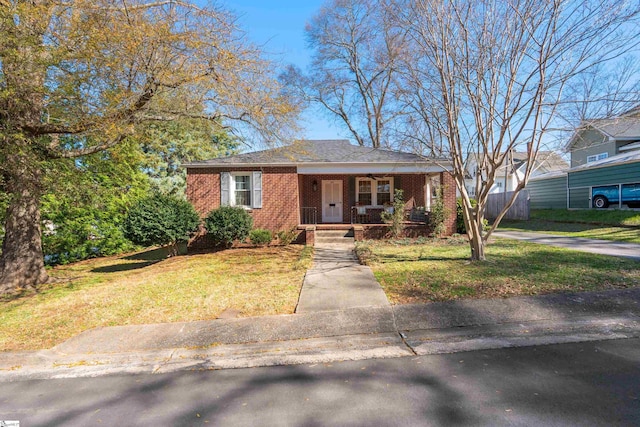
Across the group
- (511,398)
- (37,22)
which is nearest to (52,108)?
(37,22)

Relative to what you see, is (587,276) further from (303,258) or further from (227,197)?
(227,197)

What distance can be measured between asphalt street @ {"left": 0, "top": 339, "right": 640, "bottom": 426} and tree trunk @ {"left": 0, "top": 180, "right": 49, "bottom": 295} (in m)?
5.53

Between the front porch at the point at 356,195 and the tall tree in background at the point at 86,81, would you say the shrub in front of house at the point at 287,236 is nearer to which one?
the front porch at the point at 356,195

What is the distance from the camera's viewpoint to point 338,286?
6.43 m

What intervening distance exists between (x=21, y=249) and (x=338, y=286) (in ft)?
25.7

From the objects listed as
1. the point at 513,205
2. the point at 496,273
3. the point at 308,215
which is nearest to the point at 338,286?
the point at 496,273

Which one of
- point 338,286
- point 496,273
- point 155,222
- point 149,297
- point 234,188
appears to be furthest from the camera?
point 234,188

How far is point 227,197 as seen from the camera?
1316cm

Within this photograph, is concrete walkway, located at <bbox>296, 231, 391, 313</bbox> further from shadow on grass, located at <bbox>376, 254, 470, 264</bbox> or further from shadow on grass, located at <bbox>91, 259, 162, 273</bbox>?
shadow on grass, located at <bbox>91, 259, 162, 273</bbox>

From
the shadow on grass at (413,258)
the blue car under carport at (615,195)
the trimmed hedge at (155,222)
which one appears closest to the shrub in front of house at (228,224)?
the trimmed hedge at (155,222)

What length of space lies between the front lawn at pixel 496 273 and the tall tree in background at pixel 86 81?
584 cm

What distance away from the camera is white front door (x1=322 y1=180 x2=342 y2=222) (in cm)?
1565

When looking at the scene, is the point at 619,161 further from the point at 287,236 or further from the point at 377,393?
the point at 377,393

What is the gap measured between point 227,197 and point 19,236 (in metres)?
6.57
